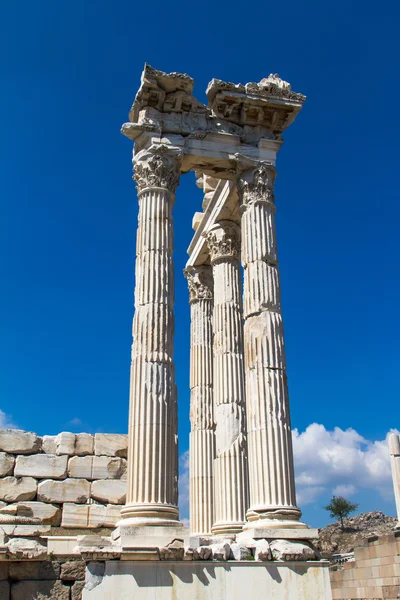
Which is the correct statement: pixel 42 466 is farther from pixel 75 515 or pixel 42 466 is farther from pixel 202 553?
pixel 202 553

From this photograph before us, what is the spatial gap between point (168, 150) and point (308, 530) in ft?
36.8

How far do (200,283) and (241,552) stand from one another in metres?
11.9

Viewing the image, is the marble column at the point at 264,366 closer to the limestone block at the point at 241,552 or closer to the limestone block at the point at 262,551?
the limestone block at the point at 262,551

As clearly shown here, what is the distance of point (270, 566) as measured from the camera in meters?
14.7

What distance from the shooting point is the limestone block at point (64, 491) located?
17.1 meters

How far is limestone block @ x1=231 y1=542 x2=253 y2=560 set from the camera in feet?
48.2

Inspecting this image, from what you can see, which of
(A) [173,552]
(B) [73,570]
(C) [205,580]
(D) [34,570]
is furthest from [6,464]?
(C) [205,580]

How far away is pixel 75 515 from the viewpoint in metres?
17.2

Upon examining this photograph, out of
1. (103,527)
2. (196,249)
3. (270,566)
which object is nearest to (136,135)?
(196,249)

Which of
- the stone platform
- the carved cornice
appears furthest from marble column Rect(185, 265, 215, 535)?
the stone platform

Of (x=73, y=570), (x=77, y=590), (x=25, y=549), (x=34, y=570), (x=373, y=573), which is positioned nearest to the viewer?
(x=25, y=549)

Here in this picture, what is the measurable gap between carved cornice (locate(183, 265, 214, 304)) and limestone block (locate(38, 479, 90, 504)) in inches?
365

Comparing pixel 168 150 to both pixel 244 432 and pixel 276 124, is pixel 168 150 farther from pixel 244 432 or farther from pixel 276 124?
pixel 244 432

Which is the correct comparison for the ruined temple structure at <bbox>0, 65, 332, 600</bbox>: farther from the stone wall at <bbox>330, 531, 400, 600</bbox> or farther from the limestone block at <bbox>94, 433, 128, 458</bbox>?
the stone wall at <bbox>330, 531, 400, 600</bbox>
